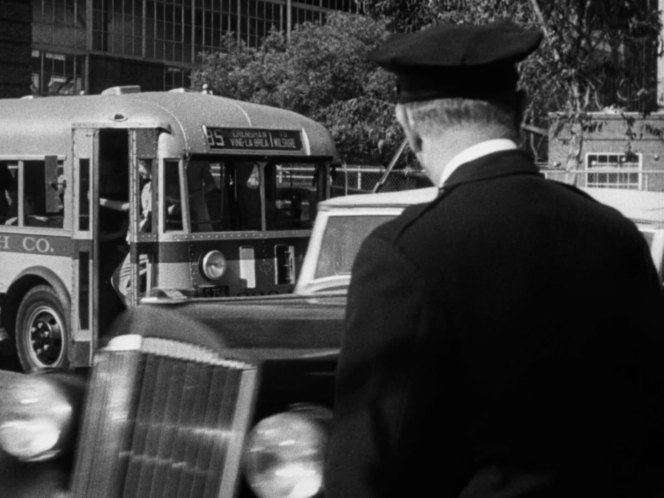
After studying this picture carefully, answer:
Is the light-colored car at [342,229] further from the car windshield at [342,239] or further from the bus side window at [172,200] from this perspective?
the bus side window at [172,200]

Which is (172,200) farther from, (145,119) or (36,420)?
(36,420)

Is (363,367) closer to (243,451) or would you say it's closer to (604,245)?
(604,245)

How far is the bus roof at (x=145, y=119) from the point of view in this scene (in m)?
13.0

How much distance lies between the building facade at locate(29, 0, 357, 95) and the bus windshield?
31.6 meters

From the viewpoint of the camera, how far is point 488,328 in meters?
2.21

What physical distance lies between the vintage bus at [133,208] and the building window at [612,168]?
13.7 m

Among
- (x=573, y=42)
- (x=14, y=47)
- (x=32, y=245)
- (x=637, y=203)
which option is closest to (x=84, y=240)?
(x=32, y=245)

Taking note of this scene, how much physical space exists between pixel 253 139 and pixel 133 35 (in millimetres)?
40848

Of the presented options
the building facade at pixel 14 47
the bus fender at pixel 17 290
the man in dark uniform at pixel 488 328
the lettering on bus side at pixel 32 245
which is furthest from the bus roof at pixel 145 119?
the building facade at pixel 14 47

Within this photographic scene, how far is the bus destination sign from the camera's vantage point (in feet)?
43.6

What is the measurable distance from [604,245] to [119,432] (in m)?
2.16

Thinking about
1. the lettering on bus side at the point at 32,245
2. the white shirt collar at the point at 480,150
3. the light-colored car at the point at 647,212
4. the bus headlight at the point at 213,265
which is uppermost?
the white shirt collar at the point at 480,150

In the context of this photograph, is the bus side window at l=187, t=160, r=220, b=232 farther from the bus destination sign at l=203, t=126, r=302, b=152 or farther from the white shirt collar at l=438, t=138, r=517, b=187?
the white shirt collar at l=438, t=138, r=517, b=187

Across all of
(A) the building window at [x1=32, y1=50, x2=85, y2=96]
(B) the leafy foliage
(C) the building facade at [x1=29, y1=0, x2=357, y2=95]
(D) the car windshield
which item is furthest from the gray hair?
(A) the building window at [x1=32, y1=50, x2=85, y2=96]
